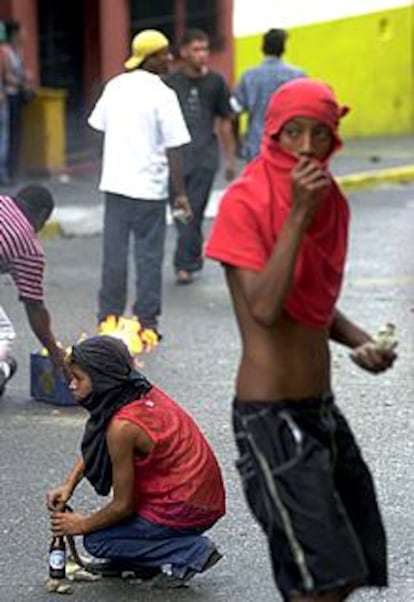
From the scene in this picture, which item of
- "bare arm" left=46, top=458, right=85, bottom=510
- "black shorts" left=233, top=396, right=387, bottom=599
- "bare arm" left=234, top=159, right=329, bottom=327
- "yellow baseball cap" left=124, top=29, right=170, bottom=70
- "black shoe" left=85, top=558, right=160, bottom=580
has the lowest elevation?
"black shoe" left=85, top=558, right=160, bottom=580

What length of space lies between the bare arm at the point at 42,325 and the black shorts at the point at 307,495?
306 centimetres

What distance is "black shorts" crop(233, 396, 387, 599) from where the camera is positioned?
3.83 metres

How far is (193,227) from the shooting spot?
11.2 m

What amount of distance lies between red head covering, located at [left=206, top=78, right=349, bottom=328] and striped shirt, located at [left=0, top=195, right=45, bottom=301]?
3040 millimetres

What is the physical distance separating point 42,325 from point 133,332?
180 centimetres

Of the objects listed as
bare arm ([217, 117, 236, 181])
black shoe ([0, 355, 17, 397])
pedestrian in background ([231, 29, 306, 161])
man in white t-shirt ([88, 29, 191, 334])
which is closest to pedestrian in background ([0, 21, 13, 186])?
pedestrian in background ([231, 29, 306, 161])

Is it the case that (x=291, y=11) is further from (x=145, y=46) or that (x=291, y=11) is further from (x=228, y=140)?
(x=145, y=46)

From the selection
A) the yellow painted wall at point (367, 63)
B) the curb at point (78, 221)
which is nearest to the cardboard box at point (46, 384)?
the curb at point (78, 221)

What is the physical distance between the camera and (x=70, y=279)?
11.5 m

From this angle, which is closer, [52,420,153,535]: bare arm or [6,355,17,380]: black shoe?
[52,420,153,535]: bare arm

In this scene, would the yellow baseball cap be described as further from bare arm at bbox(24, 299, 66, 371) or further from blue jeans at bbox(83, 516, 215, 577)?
blue jeans at bbox(83, 516, 215, 577)

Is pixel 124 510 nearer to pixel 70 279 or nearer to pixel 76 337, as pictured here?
pixel 76 337

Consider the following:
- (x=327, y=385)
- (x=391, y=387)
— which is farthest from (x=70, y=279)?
(x=327, y=385)

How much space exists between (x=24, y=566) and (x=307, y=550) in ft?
6.34
